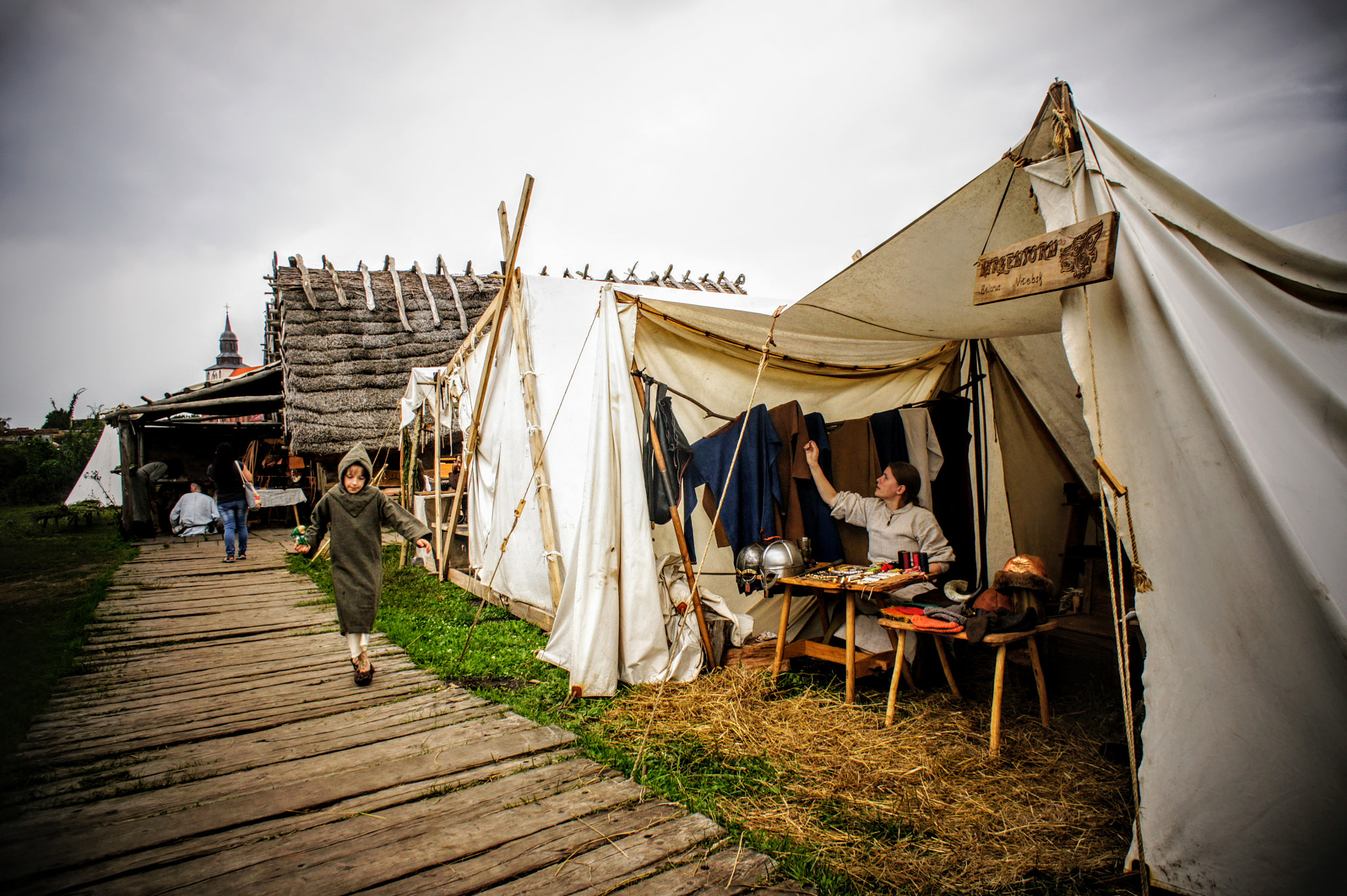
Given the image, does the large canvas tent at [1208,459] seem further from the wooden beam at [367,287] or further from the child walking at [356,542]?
the wooden beam at [367,287]

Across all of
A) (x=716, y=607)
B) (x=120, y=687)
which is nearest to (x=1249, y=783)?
(x=716, y=607)

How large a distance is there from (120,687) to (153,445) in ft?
43.3

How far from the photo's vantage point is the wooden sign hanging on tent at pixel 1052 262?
205 cm

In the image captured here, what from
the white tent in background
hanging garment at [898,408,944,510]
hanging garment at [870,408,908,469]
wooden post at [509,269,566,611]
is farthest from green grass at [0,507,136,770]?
the white tent in background

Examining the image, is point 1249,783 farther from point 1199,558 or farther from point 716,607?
point 716,607

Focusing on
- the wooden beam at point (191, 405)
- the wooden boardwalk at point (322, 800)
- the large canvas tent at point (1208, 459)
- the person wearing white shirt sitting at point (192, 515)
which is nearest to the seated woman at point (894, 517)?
the large canvas tent at point (1208, 459)

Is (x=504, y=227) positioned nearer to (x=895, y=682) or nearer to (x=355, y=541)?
(x=355, y=541)

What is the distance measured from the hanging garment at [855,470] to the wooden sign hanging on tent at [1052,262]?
2.09m

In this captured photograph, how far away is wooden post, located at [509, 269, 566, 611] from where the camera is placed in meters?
4.66

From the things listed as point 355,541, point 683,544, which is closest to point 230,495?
point 355,541

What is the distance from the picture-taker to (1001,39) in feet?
13.6

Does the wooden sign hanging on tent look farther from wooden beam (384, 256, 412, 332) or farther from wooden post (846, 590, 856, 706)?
wooden beam (384, 256, 412, 332)

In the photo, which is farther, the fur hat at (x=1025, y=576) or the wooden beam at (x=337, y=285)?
the wooden beam at (x=337, y=285)

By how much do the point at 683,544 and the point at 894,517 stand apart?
4.68 ft
